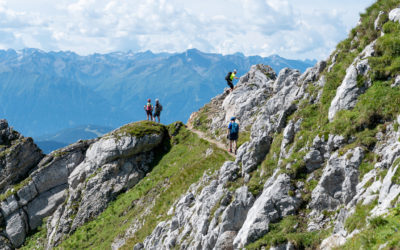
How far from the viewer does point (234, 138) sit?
33062mm

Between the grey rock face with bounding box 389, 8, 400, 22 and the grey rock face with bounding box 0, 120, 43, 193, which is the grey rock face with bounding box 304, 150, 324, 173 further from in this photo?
the grey rock face with bounding box 0, 120, 43, 193

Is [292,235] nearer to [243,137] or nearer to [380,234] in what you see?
[380,234]

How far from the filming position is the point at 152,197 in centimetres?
3581

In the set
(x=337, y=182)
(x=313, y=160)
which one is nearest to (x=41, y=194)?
(x=313, y=160)

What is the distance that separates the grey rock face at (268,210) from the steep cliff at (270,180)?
0.05 metres

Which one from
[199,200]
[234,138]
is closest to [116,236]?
[199,200]

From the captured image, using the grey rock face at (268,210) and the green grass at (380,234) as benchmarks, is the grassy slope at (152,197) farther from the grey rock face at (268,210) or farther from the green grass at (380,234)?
the green grass at (380,234)

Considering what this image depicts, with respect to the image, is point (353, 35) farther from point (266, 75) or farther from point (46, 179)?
point (46, 179)

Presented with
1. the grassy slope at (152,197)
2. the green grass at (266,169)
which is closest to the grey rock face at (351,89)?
the green grass at (266,169)

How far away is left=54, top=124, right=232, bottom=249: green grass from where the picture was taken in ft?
104

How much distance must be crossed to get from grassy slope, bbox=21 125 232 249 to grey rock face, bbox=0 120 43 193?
32.3ft

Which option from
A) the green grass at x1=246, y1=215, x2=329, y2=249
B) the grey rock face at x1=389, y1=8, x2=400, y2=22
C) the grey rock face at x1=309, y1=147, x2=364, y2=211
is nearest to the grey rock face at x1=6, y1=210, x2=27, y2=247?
the green grass at x1=246, y1=215, x2=329, y2=249

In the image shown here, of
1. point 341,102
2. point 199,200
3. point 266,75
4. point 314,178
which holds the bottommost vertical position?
point 314,178

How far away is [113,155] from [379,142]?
3506cm
